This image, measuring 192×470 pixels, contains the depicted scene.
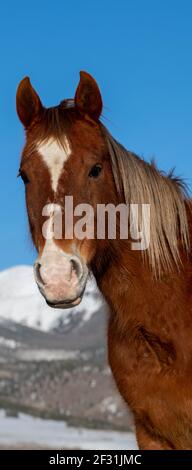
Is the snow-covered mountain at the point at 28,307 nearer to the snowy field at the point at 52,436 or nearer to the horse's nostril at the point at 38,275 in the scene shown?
the snowy field at the point at 52,436

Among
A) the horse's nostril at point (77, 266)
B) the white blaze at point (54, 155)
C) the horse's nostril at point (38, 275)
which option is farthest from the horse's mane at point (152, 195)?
the horse's nostril at point (38, 275)

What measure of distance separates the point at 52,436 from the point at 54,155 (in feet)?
71.6

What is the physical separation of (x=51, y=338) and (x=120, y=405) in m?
36.3

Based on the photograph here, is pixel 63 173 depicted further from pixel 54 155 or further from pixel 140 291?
pixel 140 291

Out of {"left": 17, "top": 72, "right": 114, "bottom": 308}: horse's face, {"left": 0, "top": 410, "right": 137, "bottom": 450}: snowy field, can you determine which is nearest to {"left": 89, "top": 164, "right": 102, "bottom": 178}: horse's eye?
{"left": 17, "top": 72, "right": 114, "bottom": 308}: horse's face

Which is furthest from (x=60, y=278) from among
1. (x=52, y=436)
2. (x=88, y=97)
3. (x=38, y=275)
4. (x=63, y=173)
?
(x=52, y=436)

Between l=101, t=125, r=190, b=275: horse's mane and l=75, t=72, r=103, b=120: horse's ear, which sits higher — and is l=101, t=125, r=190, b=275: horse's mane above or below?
below

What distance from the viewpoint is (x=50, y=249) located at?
179 inches

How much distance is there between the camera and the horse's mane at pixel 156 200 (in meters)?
5.40

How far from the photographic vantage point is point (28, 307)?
50.6 m

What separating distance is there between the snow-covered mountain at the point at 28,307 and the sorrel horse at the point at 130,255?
34.9 m

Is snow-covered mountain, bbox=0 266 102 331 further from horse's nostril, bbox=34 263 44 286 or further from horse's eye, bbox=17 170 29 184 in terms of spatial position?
horse's nostril, bbox=34 263 44 286

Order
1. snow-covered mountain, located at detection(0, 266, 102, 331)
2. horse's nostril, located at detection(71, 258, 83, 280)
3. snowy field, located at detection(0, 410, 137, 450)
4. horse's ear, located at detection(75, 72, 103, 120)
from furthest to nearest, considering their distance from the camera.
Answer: snow-covered mountain, located at detection(0, 266, 102, 331), snowy field, located at detection(0, 410, 137, 450), horse's ear, located at detection(75, 72, 103, 120), horse's nostril, located at detection(71, 258, 83, 280)

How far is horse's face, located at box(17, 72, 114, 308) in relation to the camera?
4.54 metres
